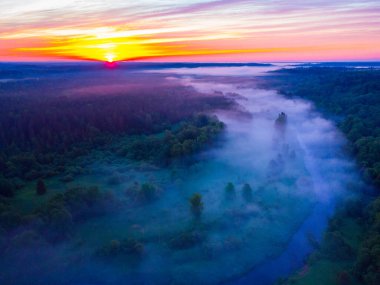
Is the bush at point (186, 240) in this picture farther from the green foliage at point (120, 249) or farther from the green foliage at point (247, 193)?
the green foliage at point (247, 193)

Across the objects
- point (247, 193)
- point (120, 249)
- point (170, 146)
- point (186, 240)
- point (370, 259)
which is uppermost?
point (170, 146)

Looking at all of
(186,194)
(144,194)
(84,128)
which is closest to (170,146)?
(186,194)

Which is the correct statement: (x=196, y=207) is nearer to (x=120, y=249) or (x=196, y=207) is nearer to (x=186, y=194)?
(x=186, y=194)

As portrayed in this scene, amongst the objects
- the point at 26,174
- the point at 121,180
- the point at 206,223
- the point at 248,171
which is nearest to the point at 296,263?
the point at 206,223

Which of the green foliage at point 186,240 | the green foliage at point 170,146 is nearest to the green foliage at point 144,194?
the green foliage at point 186,240

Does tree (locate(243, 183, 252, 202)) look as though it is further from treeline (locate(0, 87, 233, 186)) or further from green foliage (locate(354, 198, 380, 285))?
treeline (locate(0, 87, 233, 186))

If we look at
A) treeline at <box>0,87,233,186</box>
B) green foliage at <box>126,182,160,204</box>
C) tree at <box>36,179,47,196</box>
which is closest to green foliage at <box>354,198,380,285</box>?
green foliage at <box>126,182,160,204</box>
